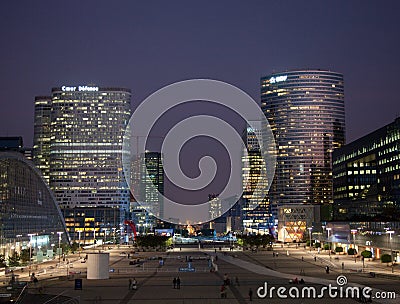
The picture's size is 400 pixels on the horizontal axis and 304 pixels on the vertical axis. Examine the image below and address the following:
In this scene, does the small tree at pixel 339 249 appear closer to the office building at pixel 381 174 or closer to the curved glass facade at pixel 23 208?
the office building at pixel 381 174

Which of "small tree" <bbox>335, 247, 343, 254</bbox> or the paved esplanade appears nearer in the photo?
the paved esplanade

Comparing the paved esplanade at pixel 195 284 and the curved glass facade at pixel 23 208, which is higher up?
the curved glass facade at pixel 23 208

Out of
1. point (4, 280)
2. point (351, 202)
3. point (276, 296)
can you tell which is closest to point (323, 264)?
point (276, 296)

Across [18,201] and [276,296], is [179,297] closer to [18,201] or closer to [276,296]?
[276,296]

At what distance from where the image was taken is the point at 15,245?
336ft

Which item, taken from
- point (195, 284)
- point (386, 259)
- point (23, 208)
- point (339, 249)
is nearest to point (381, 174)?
point (339, 249)

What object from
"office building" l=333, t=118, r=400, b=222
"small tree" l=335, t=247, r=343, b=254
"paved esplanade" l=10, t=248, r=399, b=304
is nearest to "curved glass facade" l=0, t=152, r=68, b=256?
"paved esplanade" l=10, t=248, r=399, b=304

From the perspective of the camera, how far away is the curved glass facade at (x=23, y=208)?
330ft

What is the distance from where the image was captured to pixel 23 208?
111125 millimetres

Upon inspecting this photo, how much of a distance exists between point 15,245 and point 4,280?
33.3 metres

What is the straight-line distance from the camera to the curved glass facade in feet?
330

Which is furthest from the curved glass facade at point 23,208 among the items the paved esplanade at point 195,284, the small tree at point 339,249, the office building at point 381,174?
the office building at point 381,174

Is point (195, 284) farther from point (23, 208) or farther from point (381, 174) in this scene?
point (381, 174)

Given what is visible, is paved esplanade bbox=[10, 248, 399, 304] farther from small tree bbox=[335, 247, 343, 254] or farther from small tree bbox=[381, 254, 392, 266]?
small tree bbox=[335, 247, 343, 254]
